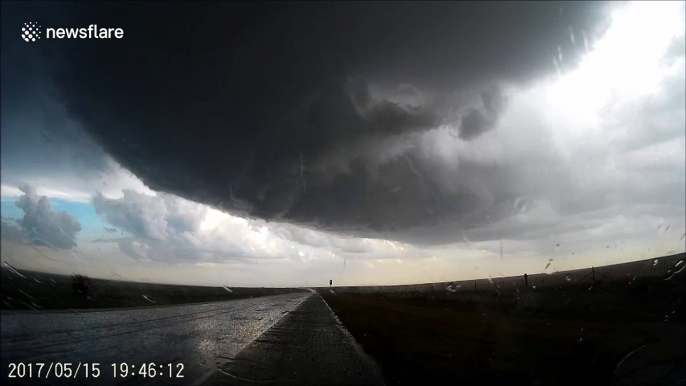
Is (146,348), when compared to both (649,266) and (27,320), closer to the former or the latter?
(27,320)

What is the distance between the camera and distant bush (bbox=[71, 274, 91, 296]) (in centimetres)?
788

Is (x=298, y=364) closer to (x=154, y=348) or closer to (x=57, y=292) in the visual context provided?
(x=154, y=348)

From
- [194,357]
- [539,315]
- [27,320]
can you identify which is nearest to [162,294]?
[194,357]

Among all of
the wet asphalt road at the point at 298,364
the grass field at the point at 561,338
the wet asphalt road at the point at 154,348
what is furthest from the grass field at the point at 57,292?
the grass field at the point at 561,338

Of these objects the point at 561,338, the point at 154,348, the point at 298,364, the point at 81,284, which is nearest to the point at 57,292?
the point at 81,284

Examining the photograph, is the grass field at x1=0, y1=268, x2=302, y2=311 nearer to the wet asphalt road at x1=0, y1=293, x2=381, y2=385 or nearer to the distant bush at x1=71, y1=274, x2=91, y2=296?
the distant bush at x1=71, y1=274, x2=91, y2=296

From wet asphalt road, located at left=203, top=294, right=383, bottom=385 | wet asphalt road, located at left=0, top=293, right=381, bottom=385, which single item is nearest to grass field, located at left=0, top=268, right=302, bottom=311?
wet asphalt road, located at left=0, top=293, right=381, bottom=385

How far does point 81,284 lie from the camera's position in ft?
26.4

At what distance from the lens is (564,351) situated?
30.7ft

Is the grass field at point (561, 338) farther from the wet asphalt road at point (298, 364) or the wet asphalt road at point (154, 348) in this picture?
the wet asphalt road at point (154, 348)

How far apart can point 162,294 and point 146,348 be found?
1.10m

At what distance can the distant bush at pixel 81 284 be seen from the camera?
7.88 meters

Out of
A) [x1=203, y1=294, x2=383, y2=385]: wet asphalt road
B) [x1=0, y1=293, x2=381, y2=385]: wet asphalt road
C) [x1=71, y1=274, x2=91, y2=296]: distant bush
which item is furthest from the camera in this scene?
[x1=71, y1=274, x2=91, y2=296]: distant bush

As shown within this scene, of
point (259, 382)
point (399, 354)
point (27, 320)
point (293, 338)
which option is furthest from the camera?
point (293, 338)
